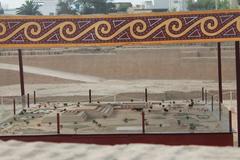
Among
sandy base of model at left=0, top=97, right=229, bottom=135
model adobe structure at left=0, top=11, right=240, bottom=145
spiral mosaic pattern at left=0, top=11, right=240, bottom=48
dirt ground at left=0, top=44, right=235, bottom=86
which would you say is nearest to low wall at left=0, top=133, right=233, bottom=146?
model adobe structure at left=0, top=11, right=240, bottom=145

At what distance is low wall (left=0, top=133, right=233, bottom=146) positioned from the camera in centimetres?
1052

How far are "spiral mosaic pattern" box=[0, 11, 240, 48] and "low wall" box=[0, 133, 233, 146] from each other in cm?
197

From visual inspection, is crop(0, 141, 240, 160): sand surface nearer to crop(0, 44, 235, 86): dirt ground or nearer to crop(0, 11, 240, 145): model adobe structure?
crop(0, 11, 240, 145): model adobe structure

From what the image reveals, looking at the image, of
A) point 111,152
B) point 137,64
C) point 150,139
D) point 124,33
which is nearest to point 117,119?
point 150,139

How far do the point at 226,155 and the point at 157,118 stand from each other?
6.89m

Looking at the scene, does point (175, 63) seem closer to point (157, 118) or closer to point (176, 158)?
point (157, 118)

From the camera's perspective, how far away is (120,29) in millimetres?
10672

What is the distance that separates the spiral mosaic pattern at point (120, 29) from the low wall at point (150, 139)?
6.45 ft

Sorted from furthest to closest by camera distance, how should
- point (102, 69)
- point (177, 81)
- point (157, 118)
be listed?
point (102, 69), point (177, 81), point (157, 118)

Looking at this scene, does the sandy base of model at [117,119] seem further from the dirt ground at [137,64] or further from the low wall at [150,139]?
the dirt ground at [137,64]

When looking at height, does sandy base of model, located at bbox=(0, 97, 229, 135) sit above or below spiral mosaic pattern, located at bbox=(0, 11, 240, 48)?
below

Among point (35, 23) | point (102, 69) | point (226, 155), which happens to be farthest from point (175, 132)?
point (102, 69)

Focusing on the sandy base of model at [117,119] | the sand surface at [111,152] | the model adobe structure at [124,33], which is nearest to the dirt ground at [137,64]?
the sandy base of model at [117,119]

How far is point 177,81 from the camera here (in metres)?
33.0
